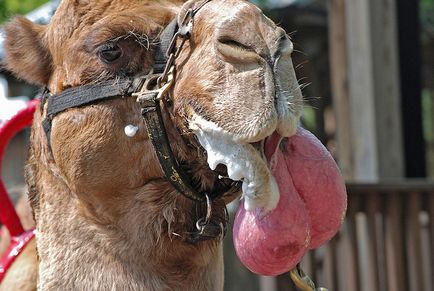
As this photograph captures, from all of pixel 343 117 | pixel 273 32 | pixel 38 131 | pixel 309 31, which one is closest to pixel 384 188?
pixel 343 117

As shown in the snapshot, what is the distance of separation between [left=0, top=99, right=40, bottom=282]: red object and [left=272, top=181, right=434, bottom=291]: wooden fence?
3337mm

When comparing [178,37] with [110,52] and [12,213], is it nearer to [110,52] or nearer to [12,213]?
[110,52]

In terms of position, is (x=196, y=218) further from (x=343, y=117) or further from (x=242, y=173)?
(x=343, y=117)

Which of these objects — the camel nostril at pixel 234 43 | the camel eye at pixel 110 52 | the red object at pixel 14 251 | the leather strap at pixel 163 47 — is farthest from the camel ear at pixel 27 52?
the camel nostril at pixel 234 43

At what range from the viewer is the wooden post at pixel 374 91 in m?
7.83

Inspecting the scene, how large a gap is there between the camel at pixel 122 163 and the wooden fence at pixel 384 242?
4049mm

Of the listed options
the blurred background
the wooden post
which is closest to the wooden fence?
the blurred background

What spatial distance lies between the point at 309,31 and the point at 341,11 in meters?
4.87

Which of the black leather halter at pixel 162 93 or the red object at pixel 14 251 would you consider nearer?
the black leather halter at pixel 162 93

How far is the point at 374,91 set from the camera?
25.7 feet

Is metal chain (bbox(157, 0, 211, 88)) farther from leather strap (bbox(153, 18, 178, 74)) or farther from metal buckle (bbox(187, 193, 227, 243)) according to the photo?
metal buckle (bbox(187, 193, 227, 243))

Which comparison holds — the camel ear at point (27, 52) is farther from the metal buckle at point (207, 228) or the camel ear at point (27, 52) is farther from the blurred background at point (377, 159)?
the blurred background at point (377, 159)

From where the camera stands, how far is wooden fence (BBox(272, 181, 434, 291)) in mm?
7242

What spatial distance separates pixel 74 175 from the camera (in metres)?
3.21
